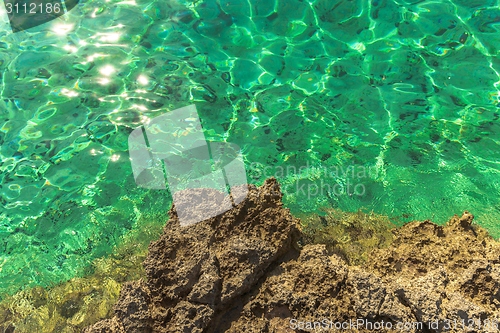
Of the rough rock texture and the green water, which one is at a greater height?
the rough rock texture

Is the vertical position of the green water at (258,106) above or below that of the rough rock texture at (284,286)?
below

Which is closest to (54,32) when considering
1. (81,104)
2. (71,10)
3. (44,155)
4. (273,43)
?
(71,10)

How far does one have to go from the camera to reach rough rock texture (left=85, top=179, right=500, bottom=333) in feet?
9.29

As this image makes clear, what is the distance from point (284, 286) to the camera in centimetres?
299

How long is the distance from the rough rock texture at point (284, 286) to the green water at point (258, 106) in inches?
57.3

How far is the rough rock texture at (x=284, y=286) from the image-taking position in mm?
2832

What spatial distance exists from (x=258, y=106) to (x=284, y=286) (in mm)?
2924

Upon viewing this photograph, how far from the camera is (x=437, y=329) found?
109 inches

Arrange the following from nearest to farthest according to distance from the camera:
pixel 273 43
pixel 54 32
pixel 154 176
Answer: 1. pixel 154 176
2. pixel 273 43
3. pixel 54 32

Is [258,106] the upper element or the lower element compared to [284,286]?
lower

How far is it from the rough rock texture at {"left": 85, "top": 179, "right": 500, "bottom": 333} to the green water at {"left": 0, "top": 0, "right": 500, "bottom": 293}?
1457mm

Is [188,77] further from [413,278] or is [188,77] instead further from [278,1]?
[413,278]

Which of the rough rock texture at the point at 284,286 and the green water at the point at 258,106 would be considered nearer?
the rough rock texture at the point at 284,286

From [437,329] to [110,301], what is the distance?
2.59 meters
